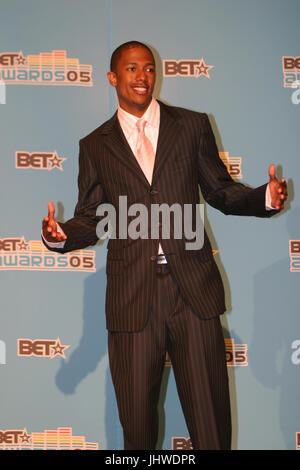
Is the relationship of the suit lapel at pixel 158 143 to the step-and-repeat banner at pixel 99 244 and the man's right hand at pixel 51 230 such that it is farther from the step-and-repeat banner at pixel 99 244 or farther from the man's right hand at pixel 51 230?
the step-and-repeat banner at pixel 99 244

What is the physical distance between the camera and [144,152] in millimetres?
2004

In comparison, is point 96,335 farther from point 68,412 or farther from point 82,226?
point 82,226

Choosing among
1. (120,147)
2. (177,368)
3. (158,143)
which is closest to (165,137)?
(158,143)

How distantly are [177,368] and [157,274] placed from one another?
0.37 meters

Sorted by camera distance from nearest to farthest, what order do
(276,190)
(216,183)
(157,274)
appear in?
(276,190) → (157,274) → (216,183)

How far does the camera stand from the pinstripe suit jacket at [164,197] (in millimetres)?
1911

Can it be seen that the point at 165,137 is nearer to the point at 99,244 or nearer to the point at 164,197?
the point at 164,197

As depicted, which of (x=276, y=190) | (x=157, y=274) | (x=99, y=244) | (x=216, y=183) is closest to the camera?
(x=276, y=190)

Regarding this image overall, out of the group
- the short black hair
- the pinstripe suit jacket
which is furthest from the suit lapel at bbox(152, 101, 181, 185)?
the short black hair

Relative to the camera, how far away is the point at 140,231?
1.95m

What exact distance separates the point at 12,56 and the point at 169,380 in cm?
188

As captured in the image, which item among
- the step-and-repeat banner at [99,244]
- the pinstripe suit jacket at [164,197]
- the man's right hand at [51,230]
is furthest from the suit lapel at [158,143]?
the step-and-repeat banner at [99,244]

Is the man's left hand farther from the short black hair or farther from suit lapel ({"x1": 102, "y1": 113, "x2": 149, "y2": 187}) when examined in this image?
the short black hair

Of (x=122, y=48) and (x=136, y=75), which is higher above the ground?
(x=122, y=48)
